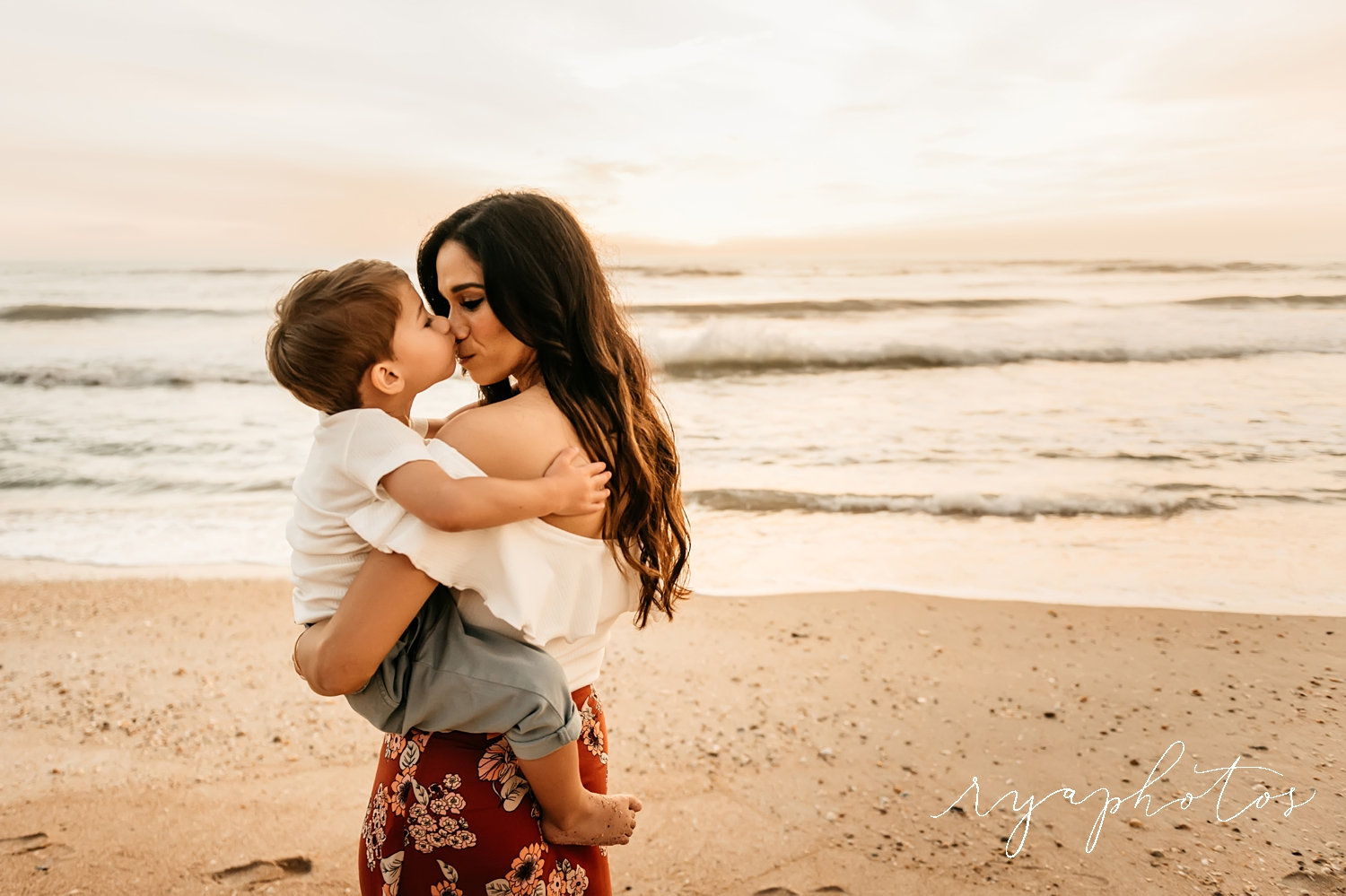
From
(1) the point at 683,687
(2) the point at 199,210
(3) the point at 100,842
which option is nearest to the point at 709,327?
(1) the point at 683,687

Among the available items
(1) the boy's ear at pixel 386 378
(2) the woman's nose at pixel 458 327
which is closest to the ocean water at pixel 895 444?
(2) the woman's nose at pixel 458 327

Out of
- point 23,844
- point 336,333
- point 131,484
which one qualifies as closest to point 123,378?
point 131,484

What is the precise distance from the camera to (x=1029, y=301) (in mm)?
19281

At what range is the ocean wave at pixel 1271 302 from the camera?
16.8 m

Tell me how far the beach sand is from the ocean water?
2.31 ft

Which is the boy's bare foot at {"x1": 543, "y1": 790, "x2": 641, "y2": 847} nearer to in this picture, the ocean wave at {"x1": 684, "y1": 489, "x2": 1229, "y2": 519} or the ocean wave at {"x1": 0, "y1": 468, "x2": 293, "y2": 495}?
the ocean wave at {"x1": 684, "y1": 489, "x2": 1229, "y2": 519}

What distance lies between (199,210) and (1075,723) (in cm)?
2676

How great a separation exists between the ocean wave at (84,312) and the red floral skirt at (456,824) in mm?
18319

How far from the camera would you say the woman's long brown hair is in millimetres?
1650

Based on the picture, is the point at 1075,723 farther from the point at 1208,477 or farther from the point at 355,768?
the point at 1208,477

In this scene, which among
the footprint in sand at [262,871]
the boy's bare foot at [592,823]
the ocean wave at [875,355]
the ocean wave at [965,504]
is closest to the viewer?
the boy's bare foot at [592,823]

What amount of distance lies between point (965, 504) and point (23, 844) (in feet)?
18.2

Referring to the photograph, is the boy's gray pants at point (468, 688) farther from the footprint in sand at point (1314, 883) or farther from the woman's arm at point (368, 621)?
the footprint in sand at point (1314, 883)

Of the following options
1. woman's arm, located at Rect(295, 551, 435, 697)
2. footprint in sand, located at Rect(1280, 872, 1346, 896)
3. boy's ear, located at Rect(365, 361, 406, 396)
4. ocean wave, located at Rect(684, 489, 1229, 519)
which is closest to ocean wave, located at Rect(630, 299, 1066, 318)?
ocean wave, located at Rect(684, 489, 1229, 519)
